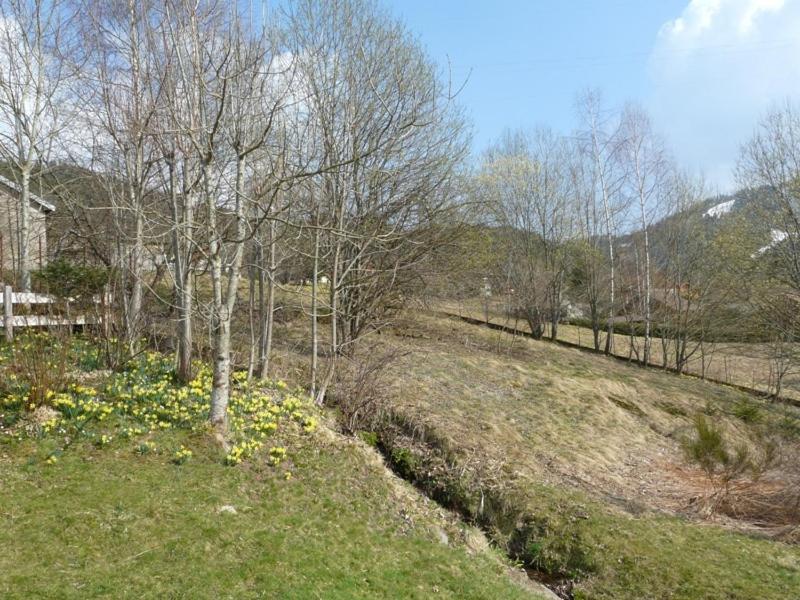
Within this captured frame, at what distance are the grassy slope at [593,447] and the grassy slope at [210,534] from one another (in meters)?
1.29

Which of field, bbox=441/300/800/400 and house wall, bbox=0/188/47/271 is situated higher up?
house wall, bbox=0/188/47/271

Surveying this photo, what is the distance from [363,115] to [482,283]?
33.0 feet

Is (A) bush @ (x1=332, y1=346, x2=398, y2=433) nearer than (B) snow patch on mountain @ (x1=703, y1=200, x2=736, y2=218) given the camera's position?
Yes

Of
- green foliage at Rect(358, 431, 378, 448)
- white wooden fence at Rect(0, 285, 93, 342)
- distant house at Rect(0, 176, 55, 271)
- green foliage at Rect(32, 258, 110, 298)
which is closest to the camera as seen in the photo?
white wooden fence at Rect(0, 285, 93, 342)

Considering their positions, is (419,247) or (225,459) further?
(419,247)

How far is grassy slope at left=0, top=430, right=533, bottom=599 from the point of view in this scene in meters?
4.31

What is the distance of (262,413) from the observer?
24.6ft

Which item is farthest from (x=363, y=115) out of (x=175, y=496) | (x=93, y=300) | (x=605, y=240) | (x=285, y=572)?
(x=605, y=240)

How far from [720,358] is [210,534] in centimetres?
A: 2222

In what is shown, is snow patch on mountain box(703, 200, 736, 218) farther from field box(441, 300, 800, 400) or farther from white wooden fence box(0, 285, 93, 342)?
white wooden fence box(0, 285, 93, 342)

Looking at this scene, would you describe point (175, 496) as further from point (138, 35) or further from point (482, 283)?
point (482, 283)

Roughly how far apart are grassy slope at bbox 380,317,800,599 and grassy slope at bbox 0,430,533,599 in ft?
4.22

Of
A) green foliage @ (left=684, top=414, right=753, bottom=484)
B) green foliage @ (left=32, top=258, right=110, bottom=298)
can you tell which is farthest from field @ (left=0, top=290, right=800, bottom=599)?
green foliage @ (left=32, top=258, right=110, bottom=298)

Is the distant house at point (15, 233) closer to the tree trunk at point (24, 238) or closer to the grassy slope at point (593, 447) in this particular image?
the tree trunk at point (24, 238)
